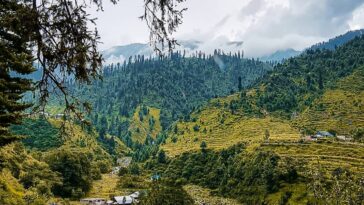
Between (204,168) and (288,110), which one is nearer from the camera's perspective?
(204,168)

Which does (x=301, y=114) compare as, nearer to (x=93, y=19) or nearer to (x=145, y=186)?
(x=145, y=186)

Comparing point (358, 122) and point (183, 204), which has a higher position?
point (358, 122)

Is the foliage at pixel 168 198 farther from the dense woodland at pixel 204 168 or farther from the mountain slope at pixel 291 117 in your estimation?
the mountain slope at pixel 291 117

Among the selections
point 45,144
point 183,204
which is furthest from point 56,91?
point 45,144

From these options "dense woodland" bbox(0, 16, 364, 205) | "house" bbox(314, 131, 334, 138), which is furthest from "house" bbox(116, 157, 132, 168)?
"house" bbox(314, 131, 334, 138)

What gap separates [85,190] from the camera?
362ft

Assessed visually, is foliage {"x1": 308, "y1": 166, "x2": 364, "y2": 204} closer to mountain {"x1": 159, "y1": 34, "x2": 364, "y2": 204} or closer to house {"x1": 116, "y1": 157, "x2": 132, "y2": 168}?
mountain {"x1": 159, "y1": 34, "x2": 364, "y2": 204}

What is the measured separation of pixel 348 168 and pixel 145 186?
5676 centimetres

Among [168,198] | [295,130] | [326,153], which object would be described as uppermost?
[295,130]

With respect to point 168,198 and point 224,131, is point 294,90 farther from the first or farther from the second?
point 168,198

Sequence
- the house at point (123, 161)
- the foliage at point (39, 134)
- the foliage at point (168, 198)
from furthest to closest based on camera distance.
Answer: the house at point (123, 161) → the foliage at point (39, 134) → the foliage at point (168, 198)

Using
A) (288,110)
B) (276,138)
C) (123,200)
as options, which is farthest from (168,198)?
(288,110)

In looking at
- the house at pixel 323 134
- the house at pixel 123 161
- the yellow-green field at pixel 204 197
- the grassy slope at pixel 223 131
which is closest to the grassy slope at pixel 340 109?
the house at pixel 323 134

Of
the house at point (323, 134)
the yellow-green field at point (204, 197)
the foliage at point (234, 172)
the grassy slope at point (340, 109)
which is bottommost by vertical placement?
the yellow-green field at point (204, 197)
